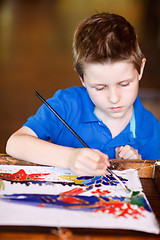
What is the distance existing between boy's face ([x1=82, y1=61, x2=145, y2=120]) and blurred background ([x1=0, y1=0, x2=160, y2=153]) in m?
1.40

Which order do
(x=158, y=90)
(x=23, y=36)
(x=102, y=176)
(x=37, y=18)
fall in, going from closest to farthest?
(x=102, y=176)
(x=158, y=90)
(x=23, y=36)
(x=37, y=18)

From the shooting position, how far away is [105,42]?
38.0 inches

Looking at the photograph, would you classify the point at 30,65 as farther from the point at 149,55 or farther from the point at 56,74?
the point at 149,55

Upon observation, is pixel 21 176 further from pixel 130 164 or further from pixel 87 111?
pixel 87 111

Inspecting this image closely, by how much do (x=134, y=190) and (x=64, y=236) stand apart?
10.1 inches

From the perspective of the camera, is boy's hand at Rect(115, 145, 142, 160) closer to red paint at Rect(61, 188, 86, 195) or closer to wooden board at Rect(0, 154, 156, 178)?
wooden board at Rect(0, 154, 156, 178)

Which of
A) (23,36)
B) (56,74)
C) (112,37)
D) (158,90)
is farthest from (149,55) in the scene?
(112,37)

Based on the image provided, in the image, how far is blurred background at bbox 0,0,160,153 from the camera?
9.87ft

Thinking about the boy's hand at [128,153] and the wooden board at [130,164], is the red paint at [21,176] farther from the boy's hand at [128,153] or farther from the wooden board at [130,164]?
the boy's hand at [128,153]

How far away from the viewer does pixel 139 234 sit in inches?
26.1

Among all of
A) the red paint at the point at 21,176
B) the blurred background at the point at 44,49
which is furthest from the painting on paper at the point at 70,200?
the blurred background at the point at 44,49

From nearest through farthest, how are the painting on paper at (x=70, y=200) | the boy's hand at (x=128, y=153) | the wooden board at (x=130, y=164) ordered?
the painting on paper at (x=70, y=200)
the wooden board at (x=130, y=164)
the boy's hand at (x=128, y=153)

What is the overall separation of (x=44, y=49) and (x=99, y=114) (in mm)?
3465

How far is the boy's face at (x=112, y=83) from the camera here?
942mm
